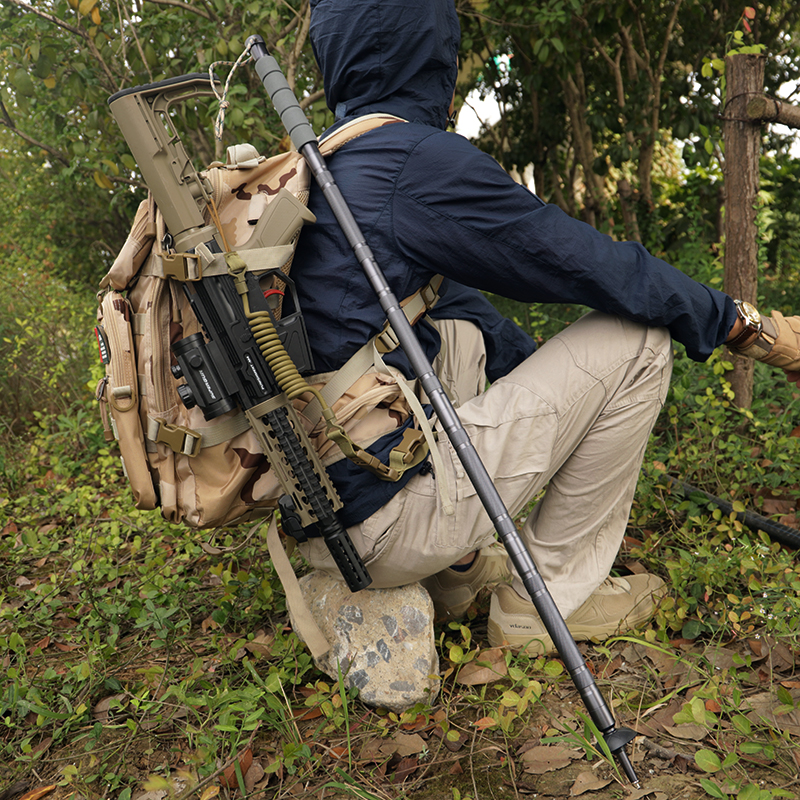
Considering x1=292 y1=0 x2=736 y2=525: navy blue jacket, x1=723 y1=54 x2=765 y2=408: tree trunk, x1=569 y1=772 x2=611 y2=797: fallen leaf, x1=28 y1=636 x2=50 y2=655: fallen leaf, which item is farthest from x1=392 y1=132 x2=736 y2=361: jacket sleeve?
x1=28 y1=636 x2=50 y2=655: fallen leaf

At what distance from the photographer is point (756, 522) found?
2516 mm

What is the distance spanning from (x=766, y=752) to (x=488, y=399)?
3.50ft

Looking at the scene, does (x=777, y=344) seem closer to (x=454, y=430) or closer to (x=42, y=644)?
(x=454, y=430)

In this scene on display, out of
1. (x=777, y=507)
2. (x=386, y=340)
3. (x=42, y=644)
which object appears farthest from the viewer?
(x=777, y=507)

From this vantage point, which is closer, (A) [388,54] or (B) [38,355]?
(A) [388,54]

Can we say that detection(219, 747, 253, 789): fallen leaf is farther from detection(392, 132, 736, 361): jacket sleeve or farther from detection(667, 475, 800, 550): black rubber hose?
detection(667, 475, 800, 550): black rubber hose

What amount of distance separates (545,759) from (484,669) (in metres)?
0.39

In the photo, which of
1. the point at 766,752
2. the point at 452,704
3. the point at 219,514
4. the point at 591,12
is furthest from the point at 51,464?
the point at 591,12

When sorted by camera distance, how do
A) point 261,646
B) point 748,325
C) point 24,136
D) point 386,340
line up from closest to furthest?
point 386,340 < point 748,325 < point 261,646 < point 24,136

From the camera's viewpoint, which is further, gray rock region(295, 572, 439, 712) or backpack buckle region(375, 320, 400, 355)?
gray rock region(295, 572, 439, 712)

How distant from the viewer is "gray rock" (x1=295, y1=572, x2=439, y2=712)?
202 centimetres

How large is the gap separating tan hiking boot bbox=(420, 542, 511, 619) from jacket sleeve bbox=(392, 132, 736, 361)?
1069 mm

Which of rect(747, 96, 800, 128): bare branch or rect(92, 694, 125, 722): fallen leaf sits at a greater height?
rect(747, 96, 800, 128): bare branch

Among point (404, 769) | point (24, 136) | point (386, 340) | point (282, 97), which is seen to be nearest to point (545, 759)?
point (404, 769)
